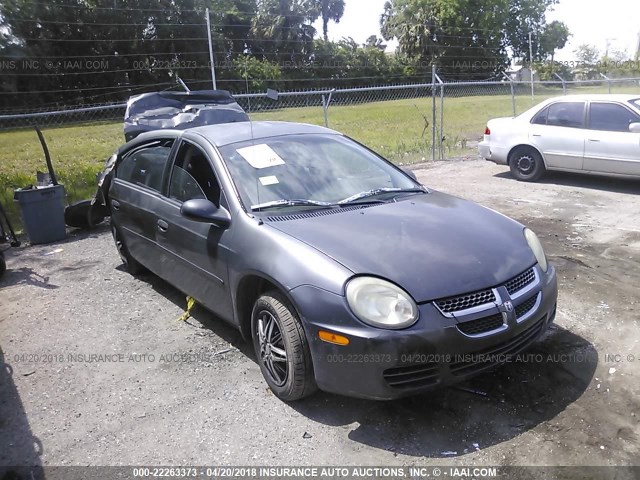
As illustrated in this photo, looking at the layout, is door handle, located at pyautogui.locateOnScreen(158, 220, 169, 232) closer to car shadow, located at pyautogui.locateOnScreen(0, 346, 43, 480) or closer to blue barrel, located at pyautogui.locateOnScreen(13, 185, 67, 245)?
car shadow, located at pyautogui.locateOnScreen(0, 346, 43, 480)

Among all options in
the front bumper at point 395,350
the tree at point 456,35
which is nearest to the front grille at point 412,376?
the front bumper at point 395,350

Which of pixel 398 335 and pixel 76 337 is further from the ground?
pixel 398 335

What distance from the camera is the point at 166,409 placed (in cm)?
335

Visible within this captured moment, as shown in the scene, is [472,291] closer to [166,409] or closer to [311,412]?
[311,412]

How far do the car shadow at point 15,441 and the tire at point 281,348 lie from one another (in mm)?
1334

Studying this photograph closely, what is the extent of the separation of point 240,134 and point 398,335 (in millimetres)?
2246

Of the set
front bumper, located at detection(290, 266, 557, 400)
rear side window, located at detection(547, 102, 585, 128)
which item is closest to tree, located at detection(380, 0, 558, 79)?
rear side window, located at detection(547, 102, 585, 128)

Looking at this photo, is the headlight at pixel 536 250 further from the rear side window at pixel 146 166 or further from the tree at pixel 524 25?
the tree at pixel 524 25

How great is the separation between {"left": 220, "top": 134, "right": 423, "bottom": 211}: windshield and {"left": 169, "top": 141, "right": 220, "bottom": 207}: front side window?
0.19 meters

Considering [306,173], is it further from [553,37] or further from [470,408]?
[553,37]

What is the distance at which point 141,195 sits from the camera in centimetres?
478

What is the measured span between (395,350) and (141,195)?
→ 2965 millimetres

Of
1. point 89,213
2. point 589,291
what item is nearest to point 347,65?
point 89,213

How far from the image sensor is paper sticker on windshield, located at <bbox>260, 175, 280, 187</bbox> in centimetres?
378
